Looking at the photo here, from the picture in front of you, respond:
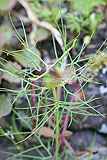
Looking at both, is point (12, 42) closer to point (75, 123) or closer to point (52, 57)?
point (52, 57)

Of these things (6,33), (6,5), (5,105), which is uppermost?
(6,5)

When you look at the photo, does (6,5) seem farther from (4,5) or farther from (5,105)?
(5,105)

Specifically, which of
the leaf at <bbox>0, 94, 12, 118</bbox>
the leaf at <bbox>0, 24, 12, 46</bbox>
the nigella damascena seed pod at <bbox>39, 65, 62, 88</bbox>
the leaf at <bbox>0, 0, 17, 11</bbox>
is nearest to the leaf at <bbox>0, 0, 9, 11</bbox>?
the leaf at <bbox>0, 0, 17, 11</bbox>

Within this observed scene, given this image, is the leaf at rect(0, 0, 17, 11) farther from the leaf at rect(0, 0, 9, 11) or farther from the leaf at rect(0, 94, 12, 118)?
the leaf at rect(0, 94, 12, 118)

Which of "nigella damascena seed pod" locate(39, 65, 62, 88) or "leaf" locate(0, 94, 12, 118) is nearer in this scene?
"nigella damascena seed pod" locate(39, 65, 62, 88)

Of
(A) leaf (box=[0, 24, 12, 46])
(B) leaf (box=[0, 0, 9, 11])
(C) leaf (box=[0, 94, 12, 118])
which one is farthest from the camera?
(B) leaf (box=[0, 0, 9, 11])

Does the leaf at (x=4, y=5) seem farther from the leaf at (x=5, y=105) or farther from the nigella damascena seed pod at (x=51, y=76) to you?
the nigella damascena seed pod at (x=51, y=76)

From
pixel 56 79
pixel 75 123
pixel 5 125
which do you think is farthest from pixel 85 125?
pixel 56 79

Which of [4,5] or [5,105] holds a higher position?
[4,5]

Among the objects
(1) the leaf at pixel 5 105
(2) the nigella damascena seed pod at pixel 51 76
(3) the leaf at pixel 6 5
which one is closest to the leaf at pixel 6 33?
(3) the leaf at pixel 6 5

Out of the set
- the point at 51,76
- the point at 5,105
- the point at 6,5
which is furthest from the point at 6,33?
the point at 51,76
